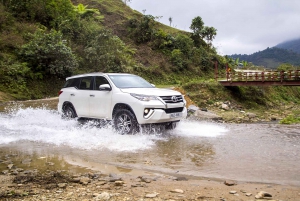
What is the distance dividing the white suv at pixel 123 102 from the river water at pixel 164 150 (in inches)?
16.1

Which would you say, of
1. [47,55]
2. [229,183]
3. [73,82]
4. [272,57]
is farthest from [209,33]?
[272,57]

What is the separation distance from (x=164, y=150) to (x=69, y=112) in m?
4.30

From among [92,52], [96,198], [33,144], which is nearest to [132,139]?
[33,144]

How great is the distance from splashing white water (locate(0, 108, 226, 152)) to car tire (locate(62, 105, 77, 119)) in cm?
17

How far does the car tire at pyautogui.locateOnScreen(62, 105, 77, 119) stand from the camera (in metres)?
9.41

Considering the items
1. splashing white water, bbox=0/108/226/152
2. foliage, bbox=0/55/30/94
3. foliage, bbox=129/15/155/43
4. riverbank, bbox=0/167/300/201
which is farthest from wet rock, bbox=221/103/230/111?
foliage, bbox=129/15/155/43

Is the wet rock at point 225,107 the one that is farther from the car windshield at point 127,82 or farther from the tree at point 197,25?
the tree at point 197,25

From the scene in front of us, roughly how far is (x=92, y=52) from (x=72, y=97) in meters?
13.3

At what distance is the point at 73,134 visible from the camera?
26.9ft

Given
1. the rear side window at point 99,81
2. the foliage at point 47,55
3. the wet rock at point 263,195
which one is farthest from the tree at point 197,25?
the wet rock at point 263,195

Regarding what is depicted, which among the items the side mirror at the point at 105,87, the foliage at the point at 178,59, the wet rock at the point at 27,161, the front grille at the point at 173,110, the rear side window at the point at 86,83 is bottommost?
the wet rock at the point at 27,161

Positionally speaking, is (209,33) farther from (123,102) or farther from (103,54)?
(123,102)

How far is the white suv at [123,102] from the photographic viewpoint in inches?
292

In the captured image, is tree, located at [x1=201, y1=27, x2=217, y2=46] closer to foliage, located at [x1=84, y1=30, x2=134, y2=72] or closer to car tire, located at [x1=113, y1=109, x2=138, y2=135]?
foliage, located at [x1=84, y1=30, x2=134, y2=72]
